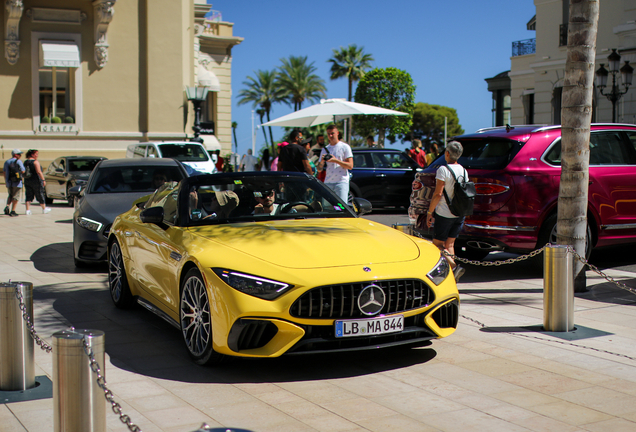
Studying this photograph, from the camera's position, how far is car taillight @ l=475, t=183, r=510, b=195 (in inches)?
332

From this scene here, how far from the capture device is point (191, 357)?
210 inches

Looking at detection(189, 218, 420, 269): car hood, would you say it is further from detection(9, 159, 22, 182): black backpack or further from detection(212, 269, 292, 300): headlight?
detection(9, 159, 22, 182): black backpack

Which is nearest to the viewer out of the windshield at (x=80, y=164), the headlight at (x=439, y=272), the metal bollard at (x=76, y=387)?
the metal bollard at (x=76, y=387)

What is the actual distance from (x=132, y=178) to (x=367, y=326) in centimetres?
718

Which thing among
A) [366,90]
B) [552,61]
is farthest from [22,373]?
[366,90]

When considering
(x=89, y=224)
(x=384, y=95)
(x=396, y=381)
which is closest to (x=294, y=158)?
(x=89, y=224)

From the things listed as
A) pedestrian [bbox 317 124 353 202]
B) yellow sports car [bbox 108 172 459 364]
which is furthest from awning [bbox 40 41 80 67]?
yellow sports car [bbox 108 172 459 364]

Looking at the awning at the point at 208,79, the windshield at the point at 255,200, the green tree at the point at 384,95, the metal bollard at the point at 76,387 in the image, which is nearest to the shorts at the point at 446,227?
the windshield at the point at 255,200

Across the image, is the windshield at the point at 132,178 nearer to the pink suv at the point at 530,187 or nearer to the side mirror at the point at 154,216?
the pink suv at the point at 530,187

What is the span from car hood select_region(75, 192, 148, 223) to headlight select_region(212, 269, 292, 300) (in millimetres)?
5266

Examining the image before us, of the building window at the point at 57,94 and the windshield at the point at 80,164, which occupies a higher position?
the building window at the point at 57,94

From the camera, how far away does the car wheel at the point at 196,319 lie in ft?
16.5

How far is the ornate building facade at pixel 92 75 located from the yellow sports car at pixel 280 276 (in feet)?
75.6

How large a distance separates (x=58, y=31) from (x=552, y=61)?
19.8m
